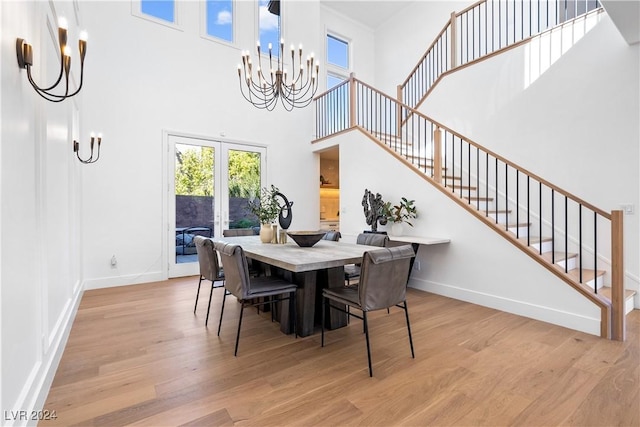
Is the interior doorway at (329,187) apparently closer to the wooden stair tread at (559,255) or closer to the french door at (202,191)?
the french door at (202,191)

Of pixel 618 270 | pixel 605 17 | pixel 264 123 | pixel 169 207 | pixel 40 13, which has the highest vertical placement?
pixel 605 17

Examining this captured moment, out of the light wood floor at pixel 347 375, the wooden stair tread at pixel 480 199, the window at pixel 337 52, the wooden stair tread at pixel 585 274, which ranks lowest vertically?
the light wood floor at pixel 347 375

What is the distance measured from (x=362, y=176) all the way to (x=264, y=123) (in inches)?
89.4

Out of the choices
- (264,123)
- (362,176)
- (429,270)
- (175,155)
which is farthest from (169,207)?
(429,270)

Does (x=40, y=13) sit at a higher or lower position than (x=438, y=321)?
higher

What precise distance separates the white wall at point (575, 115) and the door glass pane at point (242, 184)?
395 cm

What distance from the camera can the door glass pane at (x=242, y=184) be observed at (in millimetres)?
5820

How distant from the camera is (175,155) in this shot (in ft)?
17.3

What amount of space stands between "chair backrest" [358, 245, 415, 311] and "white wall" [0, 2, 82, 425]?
1.83 metres

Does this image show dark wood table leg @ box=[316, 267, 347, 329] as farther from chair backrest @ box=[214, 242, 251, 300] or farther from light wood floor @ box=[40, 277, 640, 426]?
chair backrest @ box=[214, 242, 251, 300]

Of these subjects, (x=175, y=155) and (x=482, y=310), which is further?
(x=175, y=155)

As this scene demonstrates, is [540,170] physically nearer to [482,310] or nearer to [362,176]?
[482,310]

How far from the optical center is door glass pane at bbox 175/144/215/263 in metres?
5.30

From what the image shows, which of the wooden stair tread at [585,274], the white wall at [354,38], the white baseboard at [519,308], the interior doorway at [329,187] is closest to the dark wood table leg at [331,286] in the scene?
the white baseboard at [519,308]
